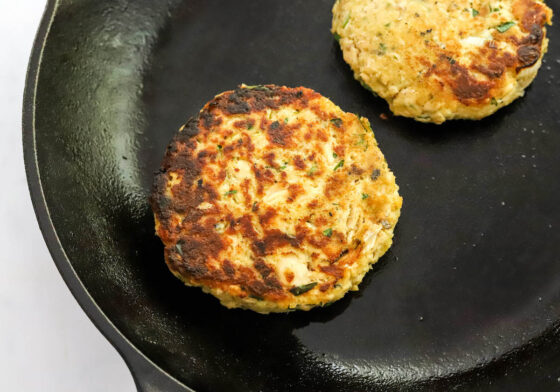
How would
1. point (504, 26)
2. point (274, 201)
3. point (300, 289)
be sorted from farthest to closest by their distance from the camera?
point (504, 26)
point (274, 201)
point (300, 289)

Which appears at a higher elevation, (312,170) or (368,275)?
(312,170)

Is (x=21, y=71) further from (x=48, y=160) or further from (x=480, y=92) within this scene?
(x=480, y=92)

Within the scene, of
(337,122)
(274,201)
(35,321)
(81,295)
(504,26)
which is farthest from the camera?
(35,321)

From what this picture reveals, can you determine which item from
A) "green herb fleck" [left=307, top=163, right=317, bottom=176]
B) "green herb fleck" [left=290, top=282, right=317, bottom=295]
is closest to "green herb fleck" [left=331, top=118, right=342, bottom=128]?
"green herb fleck" [left=307, top=163, right=317, bottom=176]

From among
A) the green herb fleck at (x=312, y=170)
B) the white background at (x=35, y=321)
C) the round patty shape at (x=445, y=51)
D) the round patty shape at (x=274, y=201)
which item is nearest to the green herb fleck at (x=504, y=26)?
the round patty shape at (x=445, y=51)

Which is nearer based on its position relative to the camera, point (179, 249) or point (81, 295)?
point (81, 295)

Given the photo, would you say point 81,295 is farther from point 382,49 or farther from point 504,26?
point 504,26

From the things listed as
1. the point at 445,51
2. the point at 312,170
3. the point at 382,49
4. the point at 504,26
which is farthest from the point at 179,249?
the point at 504,26
